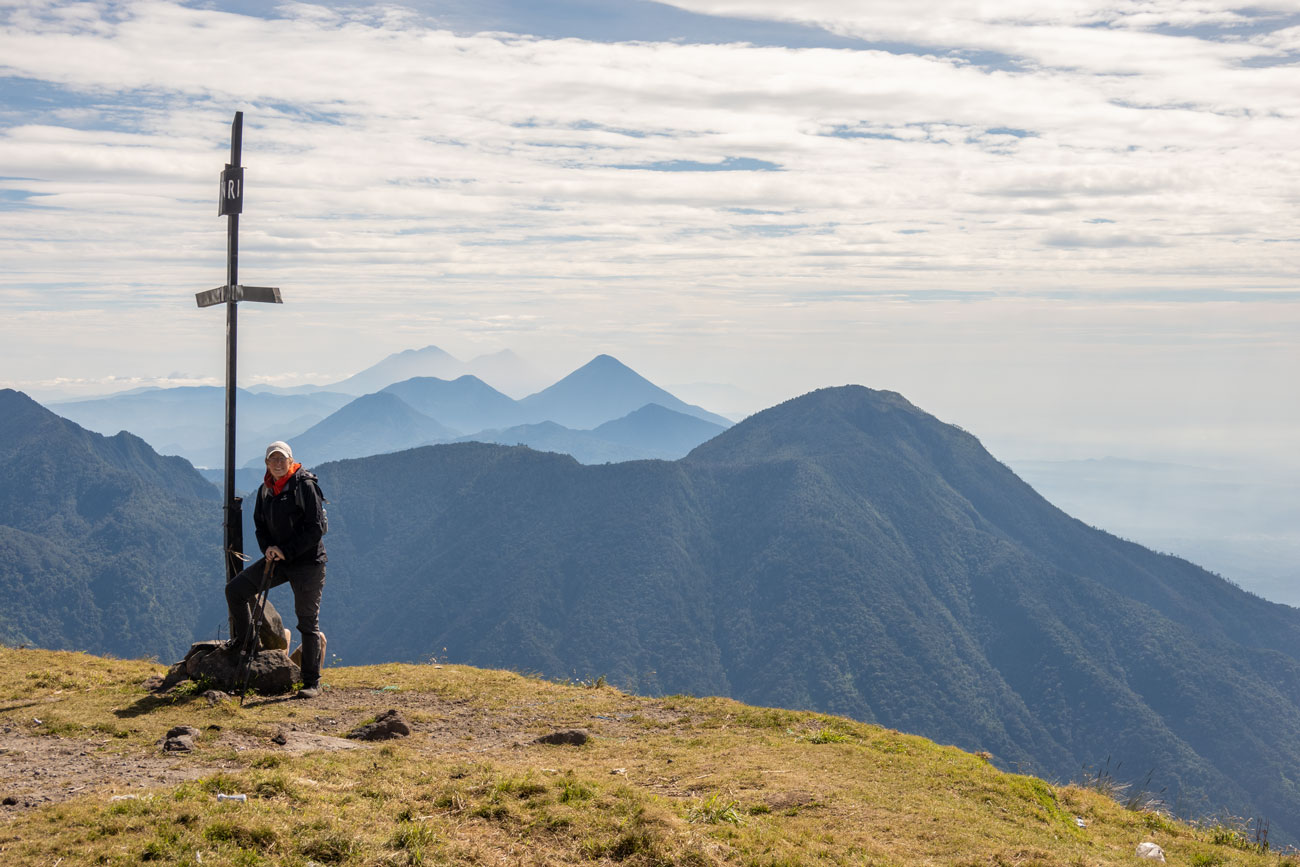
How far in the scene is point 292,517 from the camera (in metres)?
12.7

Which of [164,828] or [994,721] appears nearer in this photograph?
[164,828]

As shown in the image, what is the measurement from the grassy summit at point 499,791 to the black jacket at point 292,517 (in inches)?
90.8

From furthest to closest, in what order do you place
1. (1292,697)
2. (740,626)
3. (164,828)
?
(740,626) → (1292,697) → (164,828)

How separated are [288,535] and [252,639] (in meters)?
2.02

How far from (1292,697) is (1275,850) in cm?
19771

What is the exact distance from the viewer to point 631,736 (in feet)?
44.7

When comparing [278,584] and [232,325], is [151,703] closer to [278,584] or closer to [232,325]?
[278,584]

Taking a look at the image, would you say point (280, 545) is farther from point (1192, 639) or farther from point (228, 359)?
point (1192, 639)

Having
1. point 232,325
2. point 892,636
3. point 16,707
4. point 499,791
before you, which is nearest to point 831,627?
point 892,636

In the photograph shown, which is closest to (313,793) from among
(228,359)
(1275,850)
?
(228,359)

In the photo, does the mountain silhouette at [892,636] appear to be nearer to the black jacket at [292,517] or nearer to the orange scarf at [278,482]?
the black jacket at [292,517]

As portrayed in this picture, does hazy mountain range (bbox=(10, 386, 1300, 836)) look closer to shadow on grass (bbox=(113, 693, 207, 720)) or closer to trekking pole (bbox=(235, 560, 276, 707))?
trekking pole (bbox=(235, 560, 276, 707))

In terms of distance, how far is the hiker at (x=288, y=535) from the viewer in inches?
498

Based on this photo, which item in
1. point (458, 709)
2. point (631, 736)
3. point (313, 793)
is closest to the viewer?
point (313, 793)
